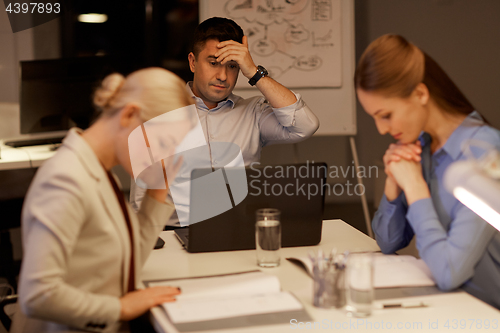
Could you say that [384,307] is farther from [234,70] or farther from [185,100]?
[234,70]

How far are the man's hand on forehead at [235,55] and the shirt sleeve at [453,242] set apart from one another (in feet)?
3.60

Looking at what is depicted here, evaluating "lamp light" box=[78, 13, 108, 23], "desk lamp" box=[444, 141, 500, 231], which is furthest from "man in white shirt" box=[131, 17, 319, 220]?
"lamp light" box=[78, 13, 108, 23]

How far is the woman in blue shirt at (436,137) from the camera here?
1042 millimetres

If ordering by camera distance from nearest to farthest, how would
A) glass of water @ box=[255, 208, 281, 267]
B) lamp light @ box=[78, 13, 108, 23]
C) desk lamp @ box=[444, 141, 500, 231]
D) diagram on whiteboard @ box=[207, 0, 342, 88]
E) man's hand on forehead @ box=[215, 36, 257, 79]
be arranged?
desk lamp @ box=[444, 141, 500, 231]
glass of water @ box=[255, 208, 281, 267]
man's hand on forehead @ box=[215, 36, 257, 79]
diagram on whiteboard @ box=[207, 0, 342, 88]
lamp light @ box=[78, 13, 108, 23]

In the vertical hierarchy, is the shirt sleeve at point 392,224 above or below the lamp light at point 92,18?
below

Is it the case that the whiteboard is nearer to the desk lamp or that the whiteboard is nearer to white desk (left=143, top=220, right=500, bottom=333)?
white desk (left=143, top=220, right=500, bottom=333)

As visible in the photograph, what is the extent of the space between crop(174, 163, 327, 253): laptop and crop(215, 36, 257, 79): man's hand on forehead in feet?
2.69

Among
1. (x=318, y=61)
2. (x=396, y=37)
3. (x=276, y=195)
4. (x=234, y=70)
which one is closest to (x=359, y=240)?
(x=276, y=195)

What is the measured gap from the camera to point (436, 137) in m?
1.18

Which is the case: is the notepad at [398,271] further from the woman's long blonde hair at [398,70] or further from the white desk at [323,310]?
the woman's long blonde hair at [398,70]

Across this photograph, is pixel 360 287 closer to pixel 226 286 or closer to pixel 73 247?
pixel 226 286

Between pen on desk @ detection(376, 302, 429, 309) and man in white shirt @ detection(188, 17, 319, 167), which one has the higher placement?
man in white shirt @ detection(188, 17, 319, 167)

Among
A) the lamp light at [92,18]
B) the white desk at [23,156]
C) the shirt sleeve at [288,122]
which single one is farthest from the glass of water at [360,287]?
the lamp light at [92,18]

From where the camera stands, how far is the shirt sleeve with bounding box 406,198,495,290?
1.03 m
